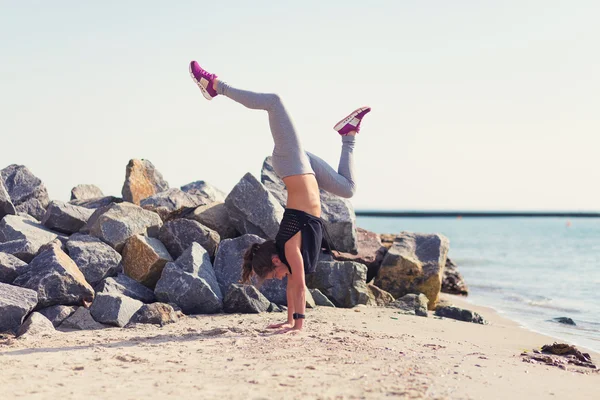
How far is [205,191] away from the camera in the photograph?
447 inches

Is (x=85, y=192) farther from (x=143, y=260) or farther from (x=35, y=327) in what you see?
(x=35, y=327)

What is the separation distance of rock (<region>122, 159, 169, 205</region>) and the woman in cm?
500

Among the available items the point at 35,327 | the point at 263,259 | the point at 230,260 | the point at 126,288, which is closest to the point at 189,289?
the point at 126,288

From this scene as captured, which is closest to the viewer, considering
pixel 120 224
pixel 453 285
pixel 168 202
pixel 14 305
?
pixel 14 305

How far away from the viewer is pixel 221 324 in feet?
23.4

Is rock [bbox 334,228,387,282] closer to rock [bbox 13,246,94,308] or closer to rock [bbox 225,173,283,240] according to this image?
rock [bbox 225,173,283,240]

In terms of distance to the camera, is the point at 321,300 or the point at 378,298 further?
the point at 378,298

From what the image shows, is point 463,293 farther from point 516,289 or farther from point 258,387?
point 258,387

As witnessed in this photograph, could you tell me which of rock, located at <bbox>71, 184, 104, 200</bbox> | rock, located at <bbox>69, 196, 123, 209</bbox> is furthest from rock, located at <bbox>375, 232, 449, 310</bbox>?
rock, located at <bbox>71, 184, 104, 200</bbox>

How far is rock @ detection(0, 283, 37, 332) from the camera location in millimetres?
6828

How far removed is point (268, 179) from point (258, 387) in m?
6.83

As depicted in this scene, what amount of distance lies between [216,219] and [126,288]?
2.16m

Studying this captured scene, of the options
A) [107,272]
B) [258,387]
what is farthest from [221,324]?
[258,387]

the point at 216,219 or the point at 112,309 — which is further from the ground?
the point at 216,219
